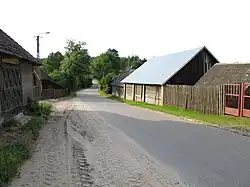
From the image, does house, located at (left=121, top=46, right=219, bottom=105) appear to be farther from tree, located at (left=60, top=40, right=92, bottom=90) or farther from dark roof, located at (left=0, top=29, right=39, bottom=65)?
tree, located at (left=60, top=40, right=92, bottom=90)

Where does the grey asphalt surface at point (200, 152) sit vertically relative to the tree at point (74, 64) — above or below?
below

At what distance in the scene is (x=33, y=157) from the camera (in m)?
9.12

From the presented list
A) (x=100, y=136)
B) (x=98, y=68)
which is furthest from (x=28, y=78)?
(x=98, y=68)

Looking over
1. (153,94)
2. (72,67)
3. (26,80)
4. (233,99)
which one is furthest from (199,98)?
(72,67)

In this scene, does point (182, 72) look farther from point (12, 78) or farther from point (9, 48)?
point (9, 48)

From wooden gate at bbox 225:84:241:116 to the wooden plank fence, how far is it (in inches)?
13.5

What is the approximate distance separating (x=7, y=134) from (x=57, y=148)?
90.3 inches

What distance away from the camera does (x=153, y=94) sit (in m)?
37.0

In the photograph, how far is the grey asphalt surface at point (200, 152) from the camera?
295 inches

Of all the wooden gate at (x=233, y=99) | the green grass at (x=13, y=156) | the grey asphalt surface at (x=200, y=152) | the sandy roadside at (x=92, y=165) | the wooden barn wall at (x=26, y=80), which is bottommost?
the grey asphalt surface at (x=200, y=152)

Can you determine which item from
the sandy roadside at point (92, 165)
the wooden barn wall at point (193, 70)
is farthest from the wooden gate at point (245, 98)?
the wooden barn wall at point (193, 70)

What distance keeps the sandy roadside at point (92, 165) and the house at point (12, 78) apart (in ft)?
9.19

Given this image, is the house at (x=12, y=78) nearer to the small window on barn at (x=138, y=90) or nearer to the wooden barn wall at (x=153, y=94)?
the wooden barn wall at (x=153, y=94)

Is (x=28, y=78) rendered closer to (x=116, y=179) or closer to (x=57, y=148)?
(x=57, y=148)
